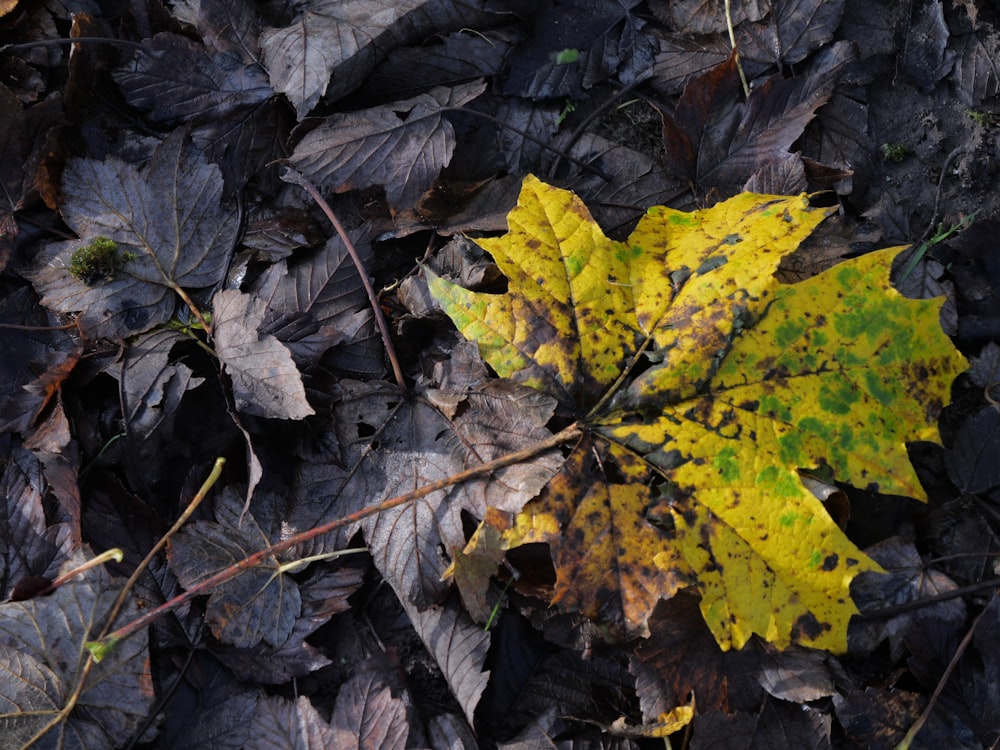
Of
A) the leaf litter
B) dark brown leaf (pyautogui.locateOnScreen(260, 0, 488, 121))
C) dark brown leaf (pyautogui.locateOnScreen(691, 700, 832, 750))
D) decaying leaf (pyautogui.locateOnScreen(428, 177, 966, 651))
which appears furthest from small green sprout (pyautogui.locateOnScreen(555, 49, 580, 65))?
dark brown leaf (pyautogui.locateOnScreen(691, 700, 832, 750))

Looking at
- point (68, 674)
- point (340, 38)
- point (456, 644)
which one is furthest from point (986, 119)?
point (68, 674)

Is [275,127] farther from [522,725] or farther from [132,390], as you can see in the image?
[522,725]

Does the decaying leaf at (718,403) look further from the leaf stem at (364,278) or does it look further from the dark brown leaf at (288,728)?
the dark brown leaf at (288,728)

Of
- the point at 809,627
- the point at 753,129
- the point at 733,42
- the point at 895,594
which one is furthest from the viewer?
the point at 733,42

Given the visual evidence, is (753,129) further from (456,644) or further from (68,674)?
(68,674)

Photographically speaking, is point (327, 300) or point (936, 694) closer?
point (936, 694)

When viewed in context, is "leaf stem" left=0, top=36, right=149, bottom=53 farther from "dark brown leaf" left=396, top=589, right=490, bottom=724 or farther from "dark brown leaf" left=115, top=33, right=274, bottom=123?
"dark brown leaf" left=396, top=589, right=490, bottom=724

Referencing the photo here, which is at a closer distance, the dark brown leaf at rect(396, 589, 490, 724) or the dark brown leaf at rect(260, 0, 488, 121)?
the dark brown leaf at rect(396, 589, 490, 724)
